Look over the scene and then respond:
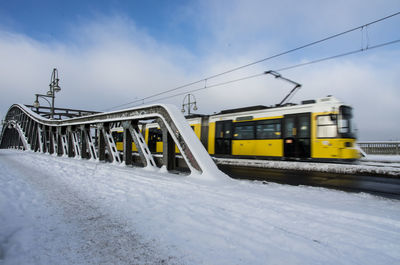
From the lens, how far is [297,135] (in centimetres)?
1120

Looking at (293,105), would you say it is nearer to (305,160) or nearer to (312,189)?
(305,160)

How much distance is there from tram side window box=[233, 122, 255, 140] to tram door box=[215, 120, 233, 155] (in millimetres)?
440

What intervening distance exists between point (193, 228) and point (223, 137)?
11.7 m

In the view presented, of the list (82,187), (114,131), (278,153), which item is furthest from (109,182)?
(114,131)

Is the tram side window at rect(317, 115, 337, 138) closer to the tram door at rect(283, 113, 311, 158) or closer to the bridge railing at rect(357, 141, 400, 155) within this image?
the tram door at rect(283, 113, 311, 158)

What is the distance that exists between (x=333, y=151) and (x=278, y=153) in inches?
103

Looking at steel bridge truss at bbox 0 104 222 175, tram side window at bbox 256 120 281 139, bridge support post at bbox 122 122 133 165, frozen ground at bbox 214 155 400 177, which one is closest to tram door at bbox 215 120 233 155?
frozen ground at bbox 214 155 400 177

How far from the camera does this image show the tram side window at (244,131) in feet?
42.5

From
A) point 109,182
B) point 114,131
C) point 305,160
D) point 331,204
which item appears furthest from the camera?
point 114,131

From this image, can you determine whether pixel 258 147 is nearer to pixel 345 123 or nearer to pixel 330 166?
pixel 330 166

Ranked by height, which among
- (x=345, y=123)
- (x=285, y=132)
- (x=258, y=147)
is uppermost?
(x=345, y=123)

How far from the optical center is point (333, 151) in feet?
33.1

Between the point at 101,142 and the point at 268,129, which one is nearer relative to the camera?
the point at 101,142

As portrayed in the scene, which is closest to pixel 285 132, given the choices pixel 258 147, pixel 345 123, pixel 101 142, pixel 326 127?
pixel 258 147
